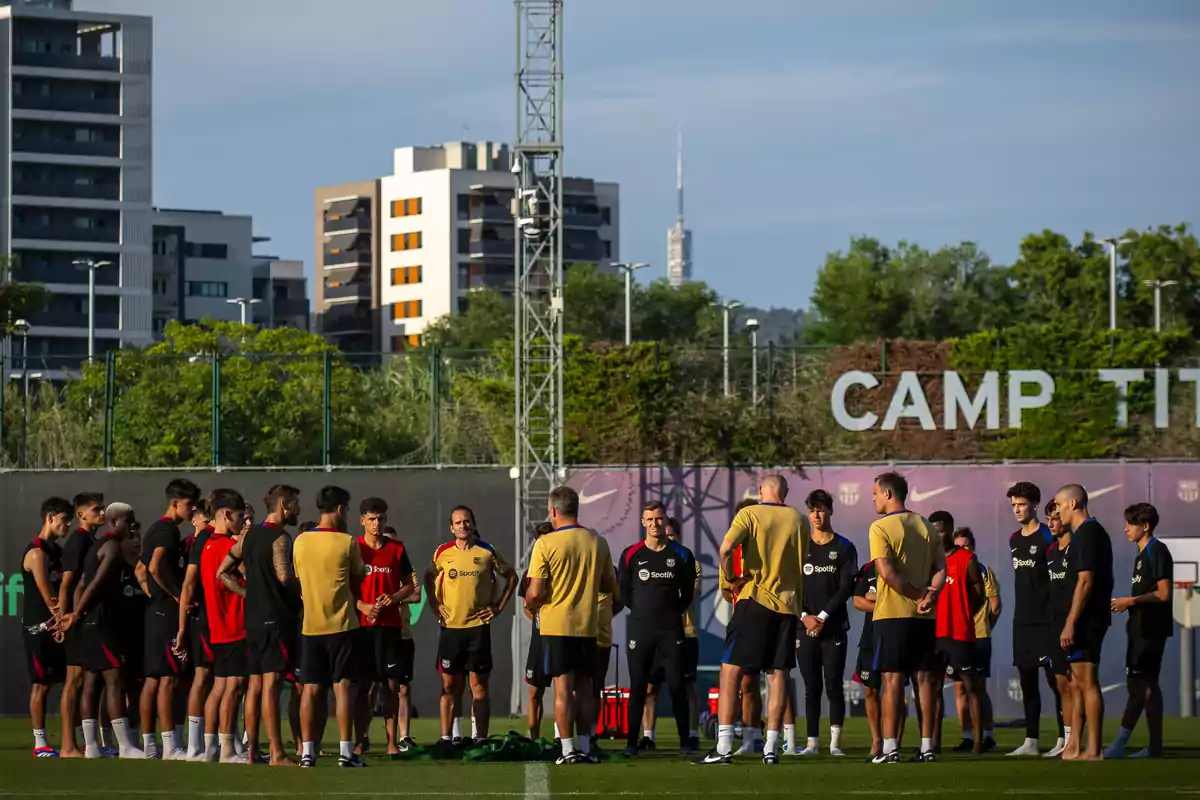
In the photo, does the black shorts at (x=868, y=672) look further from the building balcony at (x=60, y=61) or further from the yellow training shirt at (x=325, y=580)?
the building balcony at (x=60, y=61)

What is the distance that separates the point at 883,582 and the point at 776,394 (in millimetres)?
13129

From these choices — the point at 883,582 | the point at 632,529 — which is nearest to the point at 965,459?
the point at 632,529

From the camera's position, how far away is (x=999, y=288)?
3130 inches

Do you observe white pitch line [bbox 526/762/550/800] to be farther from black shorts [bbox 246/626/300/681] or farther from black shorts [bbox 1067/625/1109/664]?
black shorts [bbox 1067/625/1109/664]

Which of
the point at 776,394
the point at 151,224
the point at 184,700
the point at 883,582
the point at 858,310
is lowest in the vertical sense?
the point at 184,700

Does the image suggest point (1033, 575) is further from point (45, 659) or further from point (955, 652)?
point (45, 659)

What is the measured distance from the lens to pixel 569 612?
528 inches

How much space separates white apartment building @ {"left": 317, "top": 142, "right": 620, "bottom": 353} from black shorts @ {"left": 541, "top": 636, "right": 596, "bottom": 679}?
343 ft

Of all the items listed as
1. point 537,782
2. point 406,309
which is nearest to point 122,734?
point 537,782

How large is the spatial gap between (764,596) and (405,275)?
364 ft

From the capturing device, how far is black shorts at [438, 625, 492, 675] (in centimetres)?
1531

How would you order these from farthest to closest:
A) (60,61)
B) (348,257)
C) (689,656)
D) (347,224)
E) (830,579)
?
(348,257), (347,224), (60,61), (689,656), (830,579)

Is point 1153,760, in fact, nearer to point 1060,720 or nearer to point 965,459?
point 1060,720

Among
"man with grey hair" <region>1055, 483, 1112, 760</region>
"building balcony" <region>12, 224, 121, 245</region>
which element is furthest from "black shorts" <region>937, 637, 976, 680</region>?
"building balcony" <region>12, 224, 121, 245</region>
